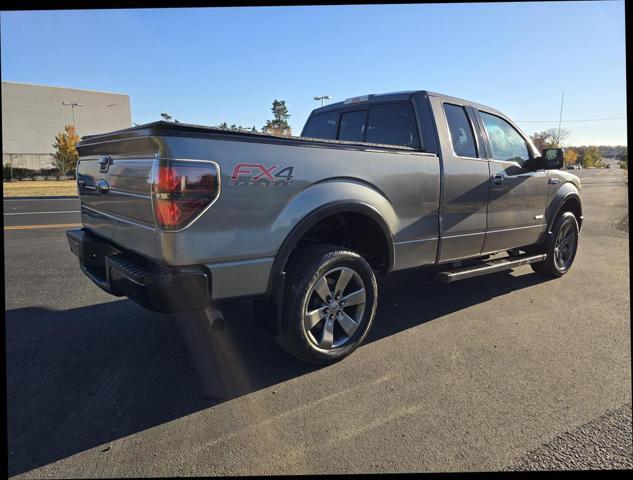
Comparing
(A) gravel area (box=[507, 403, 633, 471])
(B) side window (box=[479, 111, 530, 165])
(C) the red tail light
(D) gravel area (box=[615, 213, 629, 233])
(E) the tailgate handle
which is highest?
(B) side window (box=[479, 111, 530, 165])

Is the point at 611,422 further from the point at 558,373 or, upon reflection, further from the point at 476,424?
the point at 476,424

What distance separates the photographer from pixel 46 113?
2621 inches

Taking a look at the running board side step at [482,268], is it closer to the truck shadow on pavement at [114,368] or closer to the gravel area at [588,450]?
the truck shadow on pavement at [114,368]

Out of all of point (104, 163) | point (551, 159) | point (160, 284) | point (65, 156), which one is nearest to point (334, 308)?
point (160, 284)

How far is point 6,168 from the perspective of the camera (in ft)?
136

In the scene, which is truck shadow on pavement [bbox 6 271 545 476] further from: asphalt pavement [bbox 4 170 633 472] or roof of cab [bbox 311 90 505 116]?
roof of cab [bbox 311 90 505 116]

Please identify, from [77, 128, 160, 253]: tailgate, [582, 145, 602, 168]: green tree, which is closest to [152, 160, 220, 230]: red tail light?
[77, 128, 160, 253]: tailgate

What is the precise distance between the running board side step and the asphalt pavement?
435mm

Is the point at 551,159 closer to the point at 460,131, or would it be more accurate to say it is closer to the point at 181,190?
the point at 460,131

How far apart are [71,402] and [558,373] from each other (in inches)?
137

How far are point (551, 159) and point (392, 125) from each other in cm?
222

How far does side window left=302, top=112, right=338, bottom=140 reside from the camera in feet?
16.6

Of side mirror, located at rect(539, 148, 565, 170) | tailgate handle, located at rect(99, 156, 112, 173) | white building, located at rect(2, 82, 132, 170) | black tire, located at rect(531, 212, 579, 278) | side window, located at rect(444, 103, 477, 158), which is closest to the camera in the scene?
tailgate handle, located at rect(99, 156, 112, 173)

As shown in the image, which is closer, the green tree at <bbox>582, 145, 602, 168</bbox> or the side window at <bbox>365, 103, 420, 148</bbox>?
the side window at <bbox>365, 103, 420, 148</bbox>
